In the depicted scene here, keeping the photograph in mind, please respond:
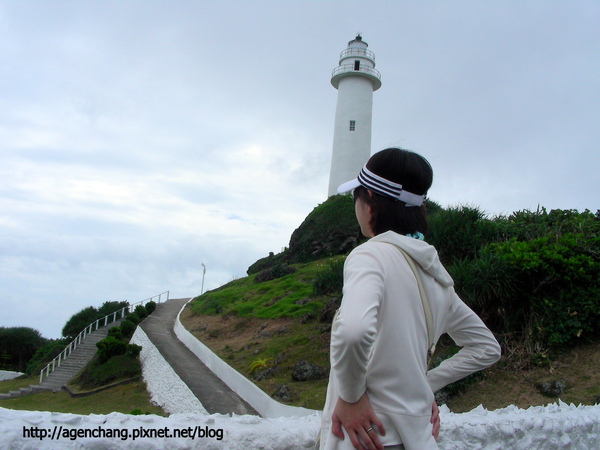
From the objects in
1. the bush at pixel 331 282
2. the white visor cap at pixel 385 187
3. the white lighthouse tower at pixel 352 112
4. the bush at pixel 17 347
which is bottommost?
the white visor cap at pixel 385 187

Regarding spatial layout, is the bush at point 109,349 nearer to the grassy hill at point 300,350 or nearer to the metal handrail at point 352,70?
the grassy hill at point 300,350

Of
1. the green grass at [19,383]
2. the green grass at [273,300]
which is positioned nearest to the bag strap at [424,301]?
the green grass at [273,300]

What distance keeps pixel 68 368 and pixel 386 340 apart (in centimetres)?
2100

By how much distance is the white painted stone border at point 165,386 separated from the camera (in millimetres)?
10382

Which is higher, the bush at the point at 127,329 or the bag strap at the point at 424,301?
the bush at the point at 127,329

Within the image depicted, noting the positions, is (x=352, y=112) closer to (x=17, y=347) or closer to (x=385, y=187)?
(x=17, y=347)

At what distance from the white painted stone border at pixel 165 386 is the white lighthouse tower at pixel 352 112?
15347 mm

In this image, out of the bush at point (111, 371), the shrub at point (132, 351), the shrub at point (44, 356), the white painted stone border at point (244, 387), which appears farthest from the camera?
the shrub at point (44, 356)

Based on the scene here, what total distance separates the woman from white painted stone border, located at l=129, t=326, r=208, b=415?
7.62m

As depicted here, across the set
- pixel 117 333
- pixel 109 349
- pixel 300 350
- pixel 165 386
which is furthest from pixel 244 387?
pixel 117 333

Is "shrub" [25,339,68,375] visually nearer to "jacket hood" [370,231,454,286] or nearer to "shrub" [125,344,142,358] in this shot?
"shrub" [125,344,142,358]

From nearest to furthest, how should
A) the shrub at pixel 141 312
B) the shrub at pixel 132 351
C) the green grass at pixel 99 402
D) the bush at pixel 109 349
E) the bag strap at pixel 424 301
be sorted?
1. the bag strap at pixel 424 301
2. the green grass at pixel 99 402
3. the shrub at pixel 132 351
4. the bush at pixel 109 349
5. the shrub at pixel 141 312

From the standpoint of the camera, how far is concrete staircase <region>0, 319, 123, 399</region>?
1756 cm

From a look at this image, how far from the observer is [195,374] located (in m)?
12.3
